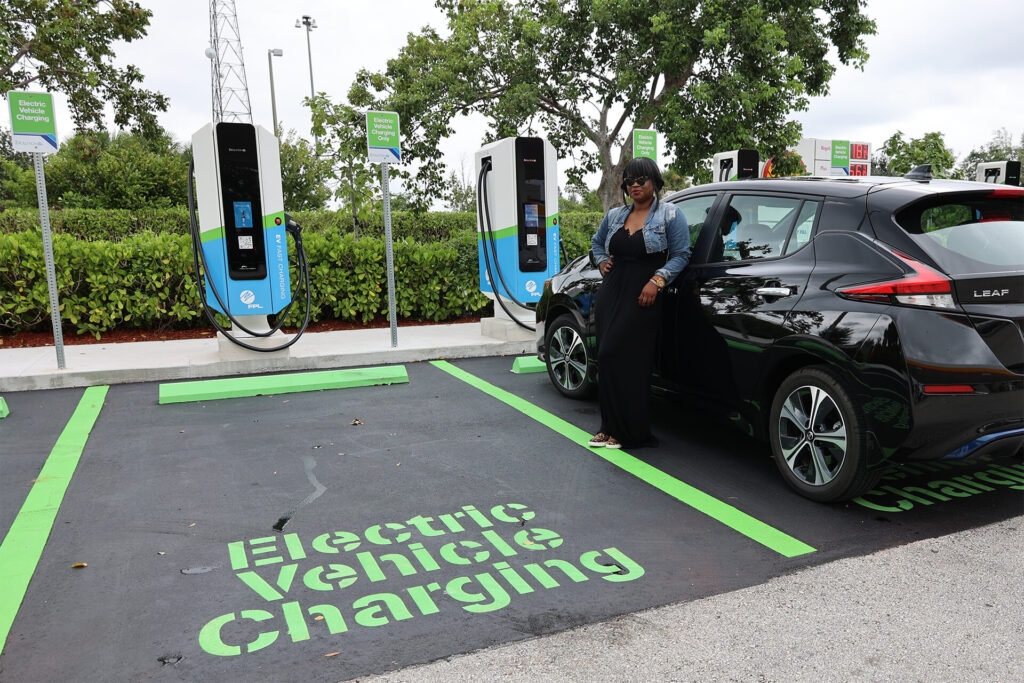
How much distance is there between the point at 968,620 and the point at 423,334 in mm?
7068

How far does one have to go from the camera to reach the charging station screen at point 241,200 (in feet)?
23.9

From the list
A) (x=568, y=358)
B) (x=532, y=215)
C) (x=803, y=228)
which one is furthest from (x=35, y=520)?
(x=532, y=215)

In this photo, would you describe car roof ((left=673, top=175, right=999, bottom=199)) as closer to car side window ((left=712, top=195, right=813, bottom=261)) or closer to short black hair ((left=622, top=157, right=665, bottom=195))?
car side window ((left=712, top=195, right=813, bottom=261))

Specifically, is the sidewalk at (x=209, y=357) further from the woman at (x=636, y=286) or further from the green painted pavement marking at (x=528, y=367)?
the woman at (x=636, y=286)

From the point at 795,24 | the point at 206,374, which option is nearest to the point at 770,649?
the point at 206,374

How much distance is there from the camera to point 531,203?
8539 mm

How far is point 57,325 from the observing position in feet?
22.7

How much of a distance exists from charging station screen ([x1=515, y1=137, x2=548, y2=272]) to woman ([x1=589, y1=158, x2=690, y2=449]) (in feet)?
12.7

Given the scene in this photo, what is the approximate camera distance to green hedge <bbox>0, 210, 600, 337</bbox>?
331 inches

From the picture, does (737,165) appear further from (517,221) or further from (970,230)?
(970,230)


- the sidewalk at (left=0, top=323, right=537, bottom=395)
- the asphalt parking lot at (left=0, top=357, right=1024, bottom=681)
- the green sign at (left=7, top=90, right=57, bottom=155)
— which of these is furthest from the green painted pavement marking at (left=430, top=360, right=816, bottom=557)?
the green sign at (left=7, top=90, right=57, bottom=155)

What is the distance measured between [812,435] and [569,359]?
2.48 m

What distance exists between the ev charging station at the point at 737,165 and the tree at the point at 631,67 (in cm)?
337

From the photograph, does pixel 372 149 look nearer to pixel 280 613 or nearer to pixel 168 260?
pixel 168 260
